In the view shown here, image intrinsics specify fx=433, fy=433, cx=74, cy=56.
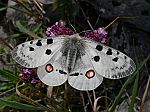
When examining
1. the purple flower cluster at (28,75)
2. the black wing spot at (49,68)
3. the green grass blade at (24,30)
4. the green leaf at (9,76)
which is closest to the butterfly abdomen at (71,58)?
the black wing spot at (49,68)

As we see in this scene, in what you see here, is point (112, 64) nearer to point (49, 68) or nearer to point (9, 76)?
point (49, 68)

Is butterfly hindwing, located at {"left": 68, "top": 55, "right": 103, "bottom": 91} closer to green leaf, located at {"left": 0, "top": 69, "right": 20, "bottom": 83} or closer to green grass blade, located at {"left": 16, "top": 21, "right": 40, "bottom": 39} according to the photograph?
green leaf, located at {"left": 0, "top": 69, "right": 20, "bottom": 83}

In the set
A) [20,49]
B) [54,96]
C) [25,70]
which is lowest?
[54,96]

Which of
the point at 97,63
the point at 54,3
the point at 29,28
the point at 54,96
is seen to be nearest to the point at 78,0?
the point at 54,3

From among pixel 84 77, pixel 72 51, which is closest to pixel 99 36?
pixel 72 51

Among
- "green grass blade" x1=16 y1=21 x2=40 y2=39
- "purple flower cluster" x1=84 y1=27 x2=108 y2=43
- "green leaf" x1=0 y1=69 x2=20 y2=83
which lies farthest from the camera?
"green grass blade" x1=16 y1=21 x2=40 y2=39

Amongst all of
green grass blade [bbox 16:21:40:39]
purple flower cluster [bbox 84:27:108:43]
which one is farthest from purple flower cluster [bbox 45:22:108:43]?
green grass blade [bbox 16:21:40:39]

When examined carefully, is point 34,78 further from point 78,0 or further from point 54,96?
point 78,0
